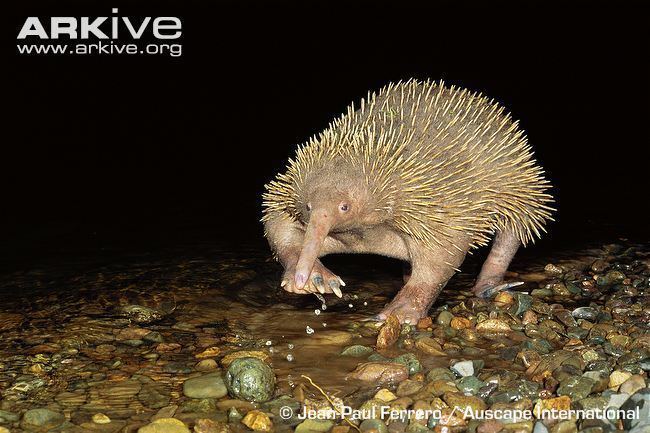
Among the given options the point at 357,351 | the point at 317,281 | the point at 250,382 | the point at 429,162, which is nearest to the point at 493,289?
the point at 429,162

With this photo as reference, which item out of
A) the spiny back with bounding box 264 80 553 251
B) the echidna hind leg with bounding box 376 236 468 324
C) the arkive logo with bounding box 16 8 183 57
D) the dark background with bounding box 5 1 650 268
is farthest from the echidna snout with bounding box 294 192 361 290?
the arkive logo with bounding box 16 8 183 57

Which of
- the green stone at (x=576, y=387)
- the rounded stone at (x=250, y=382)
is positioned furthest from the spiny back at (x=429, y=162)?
the green stone at (x=576, y=387)

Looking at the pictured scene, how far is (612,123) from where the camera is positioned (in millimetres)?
22328

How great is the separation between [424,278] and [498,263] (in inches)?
50.3

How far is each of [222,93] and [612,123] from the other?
11.4m

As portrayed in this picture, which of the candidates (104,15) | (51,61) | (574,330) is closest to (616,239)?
(574,330)

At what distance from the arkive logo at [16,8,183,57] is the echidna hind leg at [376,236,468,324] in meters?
13.2

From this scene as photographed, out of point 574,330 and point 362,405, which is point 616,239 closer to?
point 574,330

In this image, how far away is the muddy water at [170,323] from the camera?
4793 mm

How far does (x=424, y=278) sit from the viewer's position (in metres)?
5.90

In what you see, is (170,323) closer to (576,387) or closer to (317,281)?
(317,281)

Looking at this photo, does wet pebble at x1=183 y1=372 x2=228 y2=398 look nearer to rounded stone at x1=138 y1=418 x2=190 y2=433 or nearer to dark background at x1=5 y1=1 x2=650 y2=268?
rounded stone at x1=138 y1=418 x2=190 y2=433

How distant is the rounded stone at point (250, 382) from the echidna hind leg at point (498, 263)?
9.29 ft

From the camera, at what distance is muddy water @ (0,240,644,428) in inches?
189
